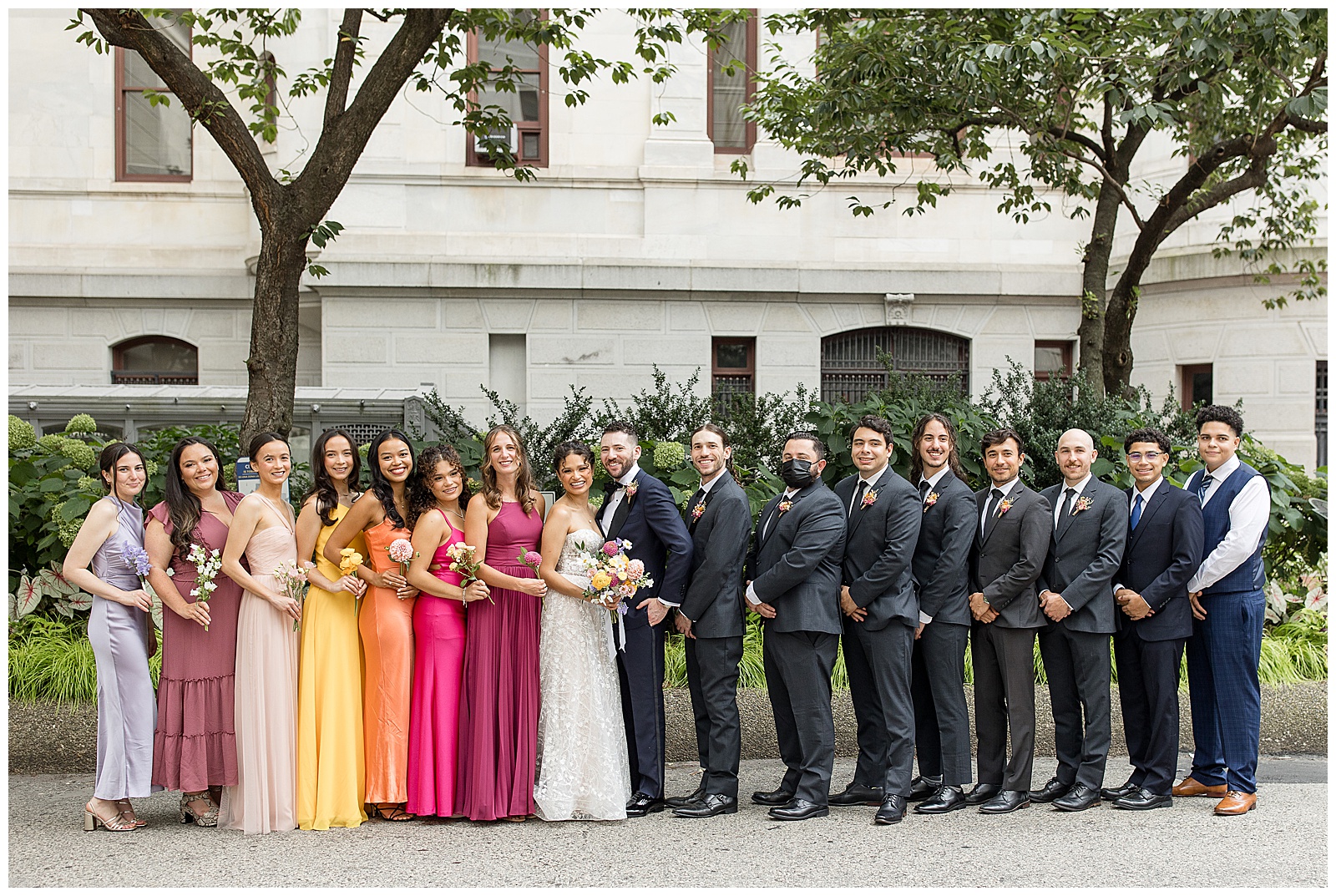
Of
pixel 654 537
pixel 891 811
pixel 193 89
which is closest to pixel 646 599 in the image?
pixel 654 537

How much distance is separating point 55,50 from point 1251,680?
1641 cm

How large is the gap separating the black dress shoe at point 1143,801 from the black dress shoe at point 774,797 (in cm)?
185

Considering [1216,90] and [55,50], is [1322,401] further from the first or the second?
[55,50]

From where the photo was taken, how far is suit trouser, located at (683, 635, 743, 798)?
263 inches

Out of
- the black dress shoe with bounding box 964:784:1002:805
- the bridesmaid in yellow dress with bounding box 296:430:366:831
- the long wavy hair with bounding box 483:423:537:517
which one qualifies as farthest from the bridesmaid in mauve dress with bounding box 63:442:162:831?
the black dress shoe with bounding box 964:784:1002:805

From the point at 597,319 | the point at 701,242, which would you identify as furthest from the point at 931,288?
the point at 597,319

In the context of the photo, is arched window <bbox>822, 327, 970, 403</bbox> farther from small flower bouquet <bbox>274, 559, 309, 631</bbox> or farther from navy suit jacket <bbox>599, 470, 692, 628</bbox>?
small flower bouquet <bbox>274, 559, 309, 631</bbox>

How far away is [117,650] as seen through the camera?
641 centimetres

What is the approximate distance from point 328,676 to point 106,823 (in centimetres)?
139

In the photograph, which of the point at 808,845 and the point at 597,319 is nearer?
the point at 808,845

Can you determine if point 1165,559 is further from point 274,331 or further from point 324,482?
point 274,331

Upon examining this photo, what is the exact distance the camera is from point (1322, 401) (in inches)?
597

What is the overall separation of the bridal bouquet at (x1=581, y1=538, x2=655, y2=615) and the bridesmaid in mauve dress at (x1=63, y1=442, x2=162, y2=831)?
7.95 feet

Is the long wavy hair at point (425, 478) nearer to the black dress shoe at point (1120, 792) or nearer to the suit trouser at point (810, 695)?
the suit trouser at point (810, 695)
